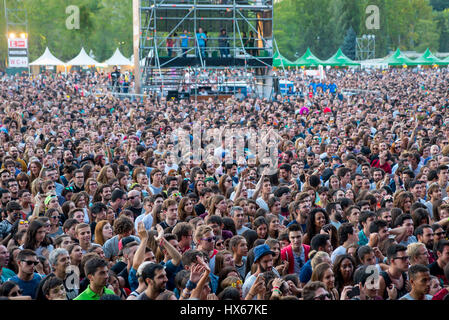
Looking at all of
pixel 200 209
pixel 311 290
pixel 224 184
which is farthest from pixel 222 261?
pixel 224 184

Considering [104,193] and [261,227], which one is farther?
[104,193]

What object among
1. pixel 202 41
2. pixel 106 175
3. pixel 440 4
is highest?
pixel 440 4

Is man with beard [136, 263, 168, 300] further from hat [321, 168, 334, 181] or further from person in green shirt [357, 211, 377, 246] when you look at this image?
hat [321, 168, 334, 181]

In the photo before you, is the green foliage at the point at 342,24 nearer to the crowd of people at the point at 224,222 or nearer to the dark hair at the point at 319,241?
the crowd of people at the point at 224,222

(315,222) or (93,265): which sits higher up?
(93,265)

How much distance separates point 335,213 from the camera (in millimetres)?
8055

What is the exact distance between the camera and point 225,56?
30984 millimetres

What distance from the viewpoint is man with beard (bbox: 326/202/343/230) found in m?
8.01

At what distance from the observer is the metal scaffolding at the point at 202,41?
29781 mm

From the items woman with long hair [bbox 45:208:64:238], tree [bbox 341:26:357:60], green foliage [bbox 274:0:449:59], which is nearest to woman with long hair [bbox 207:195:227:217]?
woman with long hair [bbox 45:208:64:238]

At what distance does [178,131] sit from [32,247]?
866 centimetres

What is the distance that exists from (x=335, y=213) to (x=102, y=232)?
2857 mm

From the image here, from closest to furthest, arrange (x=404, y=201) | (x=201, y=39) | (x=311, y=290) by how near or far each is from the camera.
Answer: (x=311, y=290) → (x=404, y=201) → (x=201, y=39)

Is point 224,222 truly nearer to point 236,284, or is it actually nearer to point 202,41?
point 236,284
